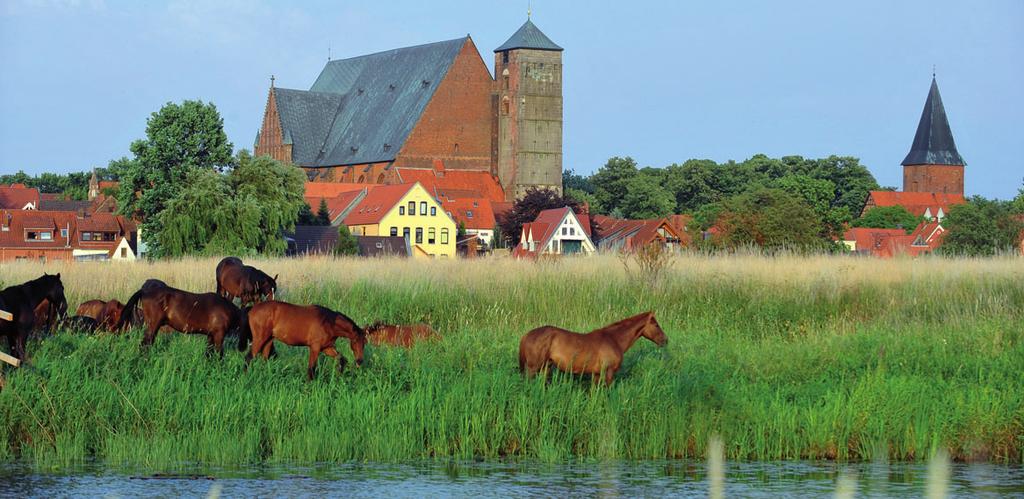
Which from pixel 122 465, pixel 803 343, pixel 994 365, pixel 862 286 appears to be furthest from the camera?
pixel 862 286

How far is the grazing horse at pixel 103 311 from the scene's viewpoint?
15.8 meters

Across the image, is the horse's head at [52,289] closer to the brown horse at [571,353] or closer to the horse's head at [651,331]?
the brown horse at [571,353]

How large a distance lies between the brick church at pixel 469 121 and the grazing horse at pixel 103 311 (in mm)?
97232

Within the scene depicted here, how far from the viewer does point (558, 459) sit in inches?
426

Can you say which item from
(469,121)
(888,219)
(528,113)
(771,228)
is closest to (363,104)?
(469,121)

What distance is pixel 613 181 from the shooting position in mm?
129750

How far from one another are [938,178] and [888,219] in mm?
28713

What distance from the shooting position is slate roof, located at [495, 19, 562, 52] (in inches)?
4636

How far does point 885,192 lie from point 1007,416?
141m

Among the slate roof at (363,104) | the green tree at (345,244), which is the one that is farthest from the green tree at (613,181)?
the green tree at (345,244)

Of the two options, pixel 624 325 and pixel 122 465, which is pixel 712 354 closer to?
pixel 624 325

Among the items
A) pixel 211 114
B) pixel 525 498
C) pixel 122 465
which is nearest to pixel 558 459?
pixel 525 498

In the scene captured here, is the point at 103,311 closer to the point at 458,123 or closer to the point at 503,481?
the point at 503,481

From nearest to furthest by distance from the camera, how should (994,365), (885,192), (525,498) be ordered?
(525,498), (994,365), (885,192)
